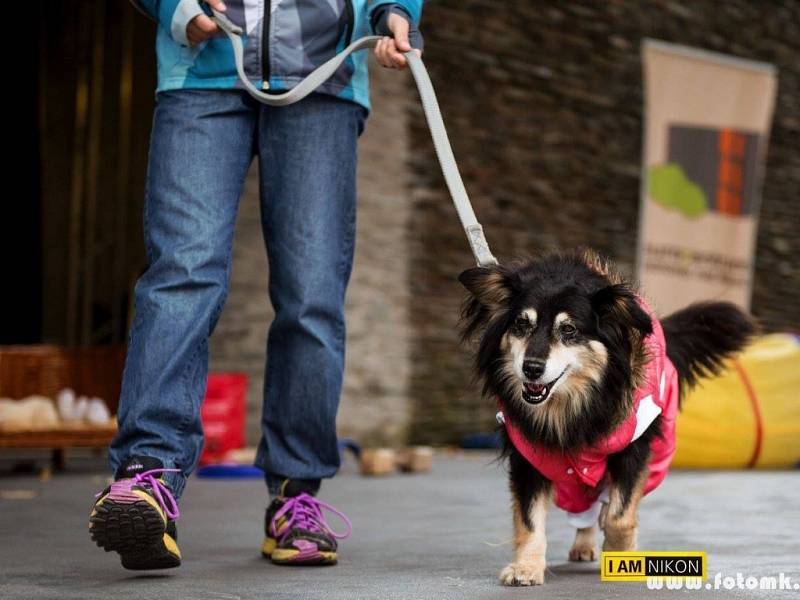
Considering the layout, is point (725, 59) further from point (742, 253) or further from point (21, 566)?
point (21, 566)

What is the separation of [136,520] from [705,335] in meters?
1.54

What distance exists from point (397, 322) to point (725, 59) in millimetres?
3590

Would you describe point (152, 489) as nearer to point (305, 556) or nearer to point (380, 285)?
point (305, 556)

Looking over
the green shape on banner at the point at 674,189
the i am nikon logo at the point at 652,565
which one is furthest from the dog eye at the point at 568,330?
the green shape on banner at the point at 674,189

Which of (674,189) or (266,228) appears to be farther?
(674,189)

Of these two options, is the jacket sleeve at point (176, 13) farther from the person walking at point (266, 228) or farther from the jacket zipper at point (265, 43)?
the jacket zipper at point (265, 43)

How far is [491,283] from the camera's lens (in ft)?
8.30

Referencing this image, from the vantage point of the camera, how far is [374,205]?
23.2 ft

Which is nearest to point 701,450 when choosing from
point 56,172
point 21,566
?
point 21,566

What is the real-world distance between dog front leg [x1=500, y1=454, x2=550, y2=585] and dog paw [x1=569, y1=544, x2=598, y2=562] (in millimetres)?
327

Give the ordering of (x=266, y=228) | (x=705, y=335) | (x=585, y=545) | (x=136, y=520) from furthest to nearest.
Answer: (x=705, y=335) < (x=585, y=545) < (x=266, y=228) < (x=136, y=520)

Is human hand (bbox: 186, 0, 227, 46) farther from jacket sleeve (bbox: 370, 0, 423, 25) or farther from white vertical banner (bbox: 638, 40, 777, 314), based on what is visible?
white vertical banner (bbox: 638, 40, 777, 314)

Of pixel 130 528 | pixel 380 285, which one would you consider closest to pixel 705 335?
pixel 130 528

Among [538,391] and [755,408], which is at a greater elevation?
[538,391]
